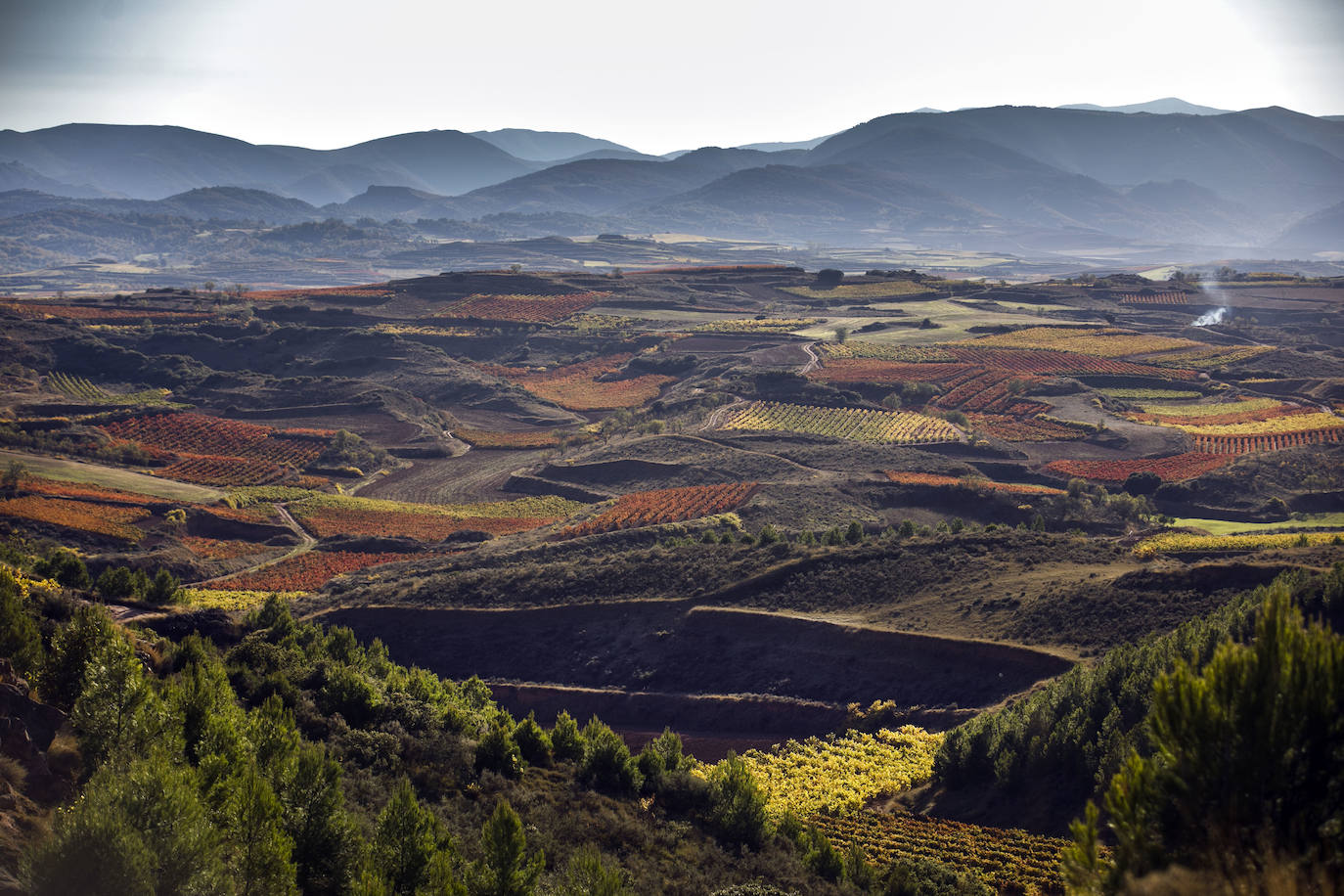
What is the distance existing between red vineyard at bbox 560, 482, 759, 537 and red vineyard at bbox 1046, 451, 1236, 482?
77.2 ft

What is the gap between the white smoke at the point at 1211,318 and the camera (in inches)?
5236

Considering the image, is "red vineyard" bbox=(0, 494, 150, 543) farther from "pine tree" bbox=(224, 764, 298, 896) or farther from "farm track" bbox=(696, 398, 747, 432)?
"pine tree" bbox=(224, 764, 298, 896)

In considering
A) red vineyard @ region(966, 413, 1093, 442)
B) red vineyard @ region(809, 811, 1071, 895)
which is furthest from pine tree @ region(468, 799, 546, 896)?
red vineyard @ region(966, 413, 1093, 442)

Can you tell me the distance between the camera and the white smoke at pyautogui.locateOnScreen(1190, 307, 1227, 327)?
5236 inches

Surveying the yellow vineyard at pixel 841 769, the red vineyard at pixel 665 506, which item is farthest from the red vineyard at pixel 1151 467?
the yellow vineyard at pixel 841 769

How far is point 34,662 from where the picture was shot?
81.5 feet

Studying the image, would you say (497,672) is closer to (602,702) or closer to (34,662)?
(602,702)

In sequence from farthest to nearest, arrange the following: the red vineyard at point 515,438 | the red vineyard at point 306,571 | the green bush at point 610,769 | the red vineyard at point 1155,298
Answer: the red vineyard at point 1155,298 < the red vineyard at point 515,438 < the red vineyard at point 306,571 < the green bush at point 610,769

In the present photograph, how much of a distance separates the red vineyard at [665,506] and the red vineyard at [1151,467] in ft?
77.2

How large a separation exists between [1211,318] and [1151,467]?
74.4 metres

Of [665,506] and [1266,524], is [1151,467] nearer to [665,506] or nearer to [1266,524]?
[1266,524]

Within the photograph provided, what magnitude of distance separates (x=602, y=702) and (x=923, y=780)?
1426 centimetres

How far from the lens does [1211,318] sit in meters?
136

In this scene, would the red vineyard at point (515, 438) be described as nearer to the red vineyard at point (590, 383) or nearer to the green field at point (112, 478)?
the red vineyard at point (590, 383)
